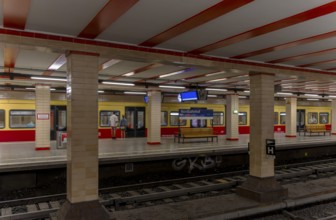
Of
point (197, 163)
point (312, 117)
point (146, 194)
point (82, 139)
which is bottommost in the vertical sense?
point (146, 194)

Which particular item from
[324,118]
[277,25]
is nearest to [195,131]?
[277,25]

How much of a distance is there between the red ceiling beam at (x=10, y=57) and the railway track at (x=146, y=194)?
11.4 ft

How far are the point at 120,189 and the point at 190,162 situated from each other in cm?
381

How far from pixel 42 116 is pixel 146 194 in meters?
7.75

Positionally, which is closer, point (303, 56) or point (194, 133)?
point (303, 56)

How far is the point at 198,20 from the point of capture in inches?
176

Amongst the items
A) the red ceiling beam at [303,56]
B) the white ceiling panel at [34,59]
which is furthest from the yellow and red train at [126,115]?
the red ceiling beam at [303,56]

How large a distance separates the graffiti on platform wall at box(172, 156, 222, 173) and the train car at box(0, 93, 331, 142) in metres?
3.65

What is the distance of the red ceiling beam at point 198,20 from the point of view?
3824 mm

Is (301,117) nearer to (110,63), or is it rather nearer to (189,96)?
(189,96)

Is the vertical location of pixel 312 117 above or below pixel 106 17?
below

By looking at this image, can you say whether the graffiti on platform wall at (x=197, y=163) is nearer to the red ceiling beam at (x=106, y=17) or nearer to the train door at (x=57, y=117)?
the red ceiling beam at (x=106, y=17)

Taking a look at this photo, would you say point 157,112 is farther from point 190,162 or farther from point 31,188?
point 31,188

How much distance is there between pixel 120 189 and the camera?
8.73m
